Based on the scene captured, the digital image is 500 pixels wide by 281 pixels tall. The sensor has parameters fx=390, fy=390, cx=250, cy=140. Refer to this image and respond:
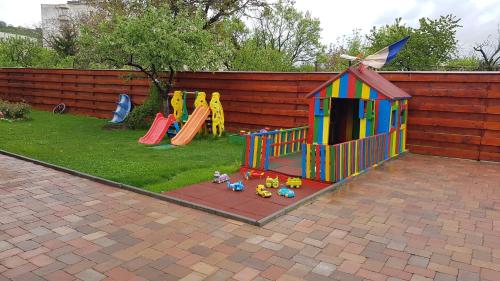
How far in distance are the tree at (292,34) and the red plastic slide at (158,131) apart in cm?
2271

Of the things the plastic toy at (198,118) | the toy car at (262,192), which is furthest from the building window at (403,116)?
the plastic toy at (198,118)

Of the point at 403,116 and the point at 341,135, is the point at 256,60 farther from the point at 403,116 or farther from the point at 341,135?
the point at 403,116

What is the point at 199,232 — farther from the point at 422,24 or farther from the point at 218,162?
the point at 422,24

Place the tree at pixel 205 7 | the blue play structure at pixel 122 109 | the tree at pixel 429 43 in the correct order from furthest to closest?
the tree at pixel 429 43, the tree at pixel 205 7, the blue play structure at pixel 122 109

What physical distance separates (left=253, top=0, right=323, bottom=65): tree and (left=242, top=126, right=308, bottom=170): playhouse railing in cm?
2466

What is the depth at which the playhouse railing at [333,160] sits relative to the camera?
6496 mm

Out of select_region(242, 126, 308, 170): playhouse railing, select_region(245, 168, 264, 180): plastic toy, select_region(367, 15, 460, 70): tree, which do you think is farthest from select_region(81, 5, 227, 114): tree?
select_region(367, 15, 460, 70): tree

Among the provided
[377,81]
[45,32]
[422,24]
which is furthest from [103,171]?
[45,32]

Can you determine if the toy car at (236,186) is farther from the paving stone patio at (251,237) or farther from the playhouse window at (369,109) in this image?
the playhouse window at (369,109)

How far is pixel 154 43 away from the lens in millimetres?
10836

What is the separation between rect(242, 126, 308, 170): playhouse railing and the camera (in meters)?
7.35

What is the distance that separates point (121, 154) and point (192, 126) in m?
2.71

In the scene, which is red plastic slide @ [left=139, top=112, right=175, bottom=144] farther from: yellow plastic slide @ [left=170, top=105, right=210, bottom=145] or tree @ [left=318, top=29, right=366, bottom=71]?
tree @ [left=318, top=29, right=366, bottom=71]

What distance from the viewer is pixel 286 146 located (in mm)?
8961
